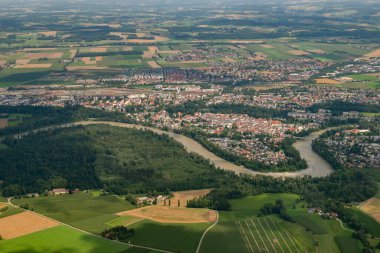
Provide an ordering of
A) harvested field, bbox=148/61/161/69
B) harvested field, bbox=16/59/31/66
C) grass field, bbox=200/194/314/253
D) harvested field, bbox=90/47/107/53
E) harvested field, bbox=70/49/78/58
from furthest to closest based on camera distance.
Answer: harvested field, bbox=90/47/107/53, harvested field, bbox=70/49/78/58, harvested field, bbox=16/59/31/66, harvested field, bbox=148/61/161/69, grass field, bbox=200/194/314/253

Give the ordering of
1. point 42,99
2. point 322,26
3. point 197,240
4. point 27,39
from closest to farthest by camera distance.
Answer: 1. point 197,240
2. point 42,99
3. point 27,39
4. point 322,26

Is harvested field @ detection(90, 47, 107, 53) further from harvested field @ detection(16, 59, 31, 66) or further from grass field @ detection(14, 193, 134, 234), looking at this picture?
grass field @ detection(14, 193, 134, 234)

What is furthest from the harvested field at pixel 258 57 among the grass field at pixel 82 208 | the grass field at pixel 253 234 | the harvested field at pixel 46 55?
the grass field at pixel 253 234

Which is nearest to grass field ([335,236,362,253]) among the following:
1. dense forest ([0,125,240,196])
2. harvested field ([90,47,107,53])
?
dense forest ([0,125,240,196])

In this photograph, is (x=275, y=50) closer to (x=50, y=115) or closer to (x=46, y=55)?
(x=46, y=55)

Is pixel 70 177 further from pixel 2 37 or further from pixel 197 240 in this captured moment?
pixel 2 37

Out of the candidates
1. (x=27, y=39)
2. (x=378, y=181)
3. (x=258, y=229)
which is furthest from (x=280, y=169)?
(x=27, y=39)

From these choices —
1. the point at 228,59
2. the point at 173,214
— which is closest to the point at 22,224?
the point at 173,214
